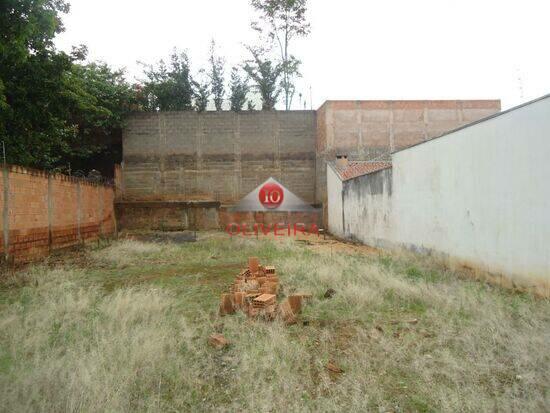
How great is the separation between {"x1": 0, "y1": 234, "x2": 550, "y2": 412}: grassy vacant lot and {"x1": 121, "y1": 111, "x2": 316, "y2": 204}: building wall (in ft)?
50.8

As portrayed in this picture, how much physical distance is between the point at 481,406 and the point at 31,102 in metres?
12.3

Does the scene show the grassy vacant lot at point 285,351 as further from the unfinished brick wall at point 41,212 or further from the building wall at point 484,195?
the unfinished brick wall at point 41,212

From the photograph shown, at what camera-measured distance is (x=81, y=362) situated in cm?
350

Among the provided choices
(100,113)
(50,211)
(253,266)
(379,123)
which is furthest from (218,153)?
(253,266)

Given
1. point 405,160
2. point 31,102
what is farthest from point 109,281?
point 405,160

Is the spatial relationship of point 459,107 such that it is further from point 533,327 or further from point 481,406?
point 481,406

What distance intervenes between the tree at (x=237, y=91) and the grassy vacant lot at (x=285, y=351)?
881 inches

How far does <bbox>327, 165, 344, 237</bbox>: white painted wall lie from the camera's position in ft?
58.8

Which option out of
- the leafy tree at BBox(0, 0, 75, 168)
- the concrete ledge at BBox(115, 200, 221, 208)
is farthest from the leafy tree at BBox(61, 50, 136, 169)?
the leafy tree at BBox(0, 0, 75, 168)

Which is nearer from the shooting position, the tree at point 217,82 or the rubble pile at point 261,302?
the rubble pile at point 261,302

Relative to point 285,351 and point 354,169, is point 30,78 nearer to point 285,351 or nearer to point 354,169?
point 285,351

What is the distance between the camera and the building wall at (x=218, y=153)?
22297mm

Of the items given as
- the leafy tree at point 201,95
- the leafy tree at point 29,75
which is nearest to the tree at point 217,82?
the leafy tree at point 201,95

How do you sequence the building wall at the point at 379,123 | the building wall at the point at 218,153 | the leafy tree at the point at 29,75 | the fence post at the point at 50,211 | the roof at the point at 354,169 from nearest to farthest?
the leafy tree at the point at 29,75, the fence post at the point at 50,211, the roof at the point at 354,169, the building wall at the point at 379,123, the building wall at the point at 218,153
